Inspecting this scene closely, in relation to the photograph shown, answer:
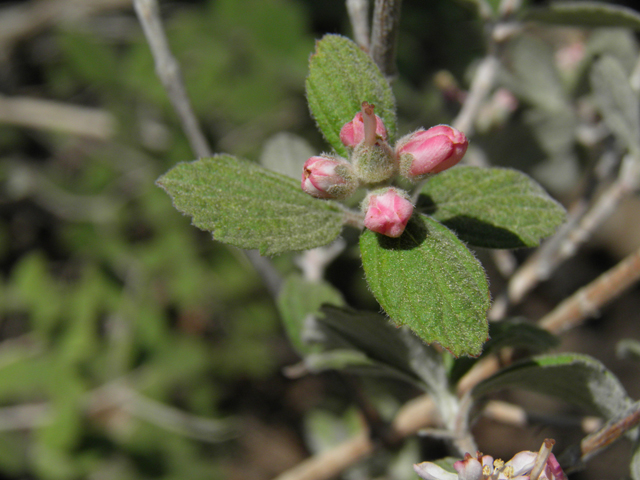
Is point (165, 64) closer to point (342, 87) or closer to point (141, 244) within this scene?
point (342, 87)

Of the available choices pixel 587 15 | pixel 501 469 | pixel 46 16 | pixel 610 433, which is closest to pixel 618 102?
pixel 587 15

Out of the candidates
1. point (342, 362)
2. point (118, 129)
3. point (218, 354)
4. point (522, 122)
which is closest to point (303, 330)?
point (342, 362)

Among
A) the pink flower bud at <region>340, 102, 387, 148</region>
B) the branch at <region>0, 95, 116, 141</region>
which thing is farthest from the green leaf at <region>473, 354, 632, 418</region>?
the branch at <region>0, 95, 116, 141</region>

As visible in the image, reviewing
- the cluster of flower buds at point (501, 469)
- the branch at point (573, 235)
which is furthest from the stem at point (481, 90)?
the cluster of flower buds at point (501, 469)

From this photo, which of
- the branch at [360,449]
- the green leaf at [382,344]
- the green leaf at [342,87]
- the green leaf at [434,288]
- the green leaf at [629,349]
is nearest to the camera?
the green leaf at [434,288]

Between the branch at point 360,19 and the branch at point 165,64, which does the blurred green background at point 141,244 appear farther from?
the branch at point 360,19

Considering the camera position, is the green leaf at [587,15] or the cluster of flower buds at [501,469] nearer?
the cluster of flower buds at [501,469]
